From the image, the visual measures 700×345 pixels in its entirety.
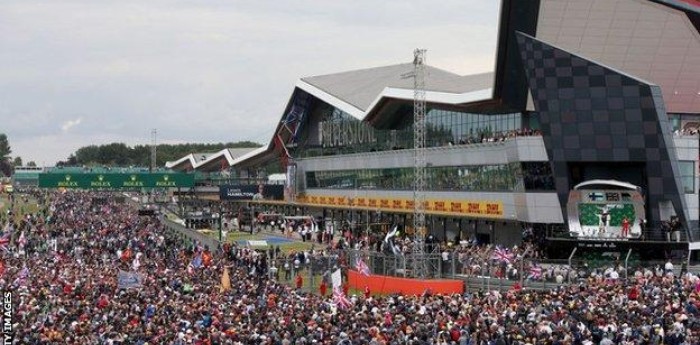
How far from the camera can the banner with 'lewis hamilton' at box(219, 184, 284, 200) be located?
86.1 meters

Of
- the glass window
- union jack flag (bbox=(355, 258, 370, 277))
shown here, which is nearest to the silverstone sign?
the glass window

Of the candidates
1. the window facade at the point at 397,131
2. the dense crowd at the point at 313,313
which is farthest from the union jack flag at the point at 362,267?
the window facade at the point at 397,131

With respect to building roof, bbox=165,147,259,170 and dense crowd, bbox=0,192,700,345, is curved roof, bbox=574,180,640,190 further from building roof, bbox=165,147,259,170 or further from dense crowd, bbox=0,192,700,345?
building roof, bbox=165,147,259,170

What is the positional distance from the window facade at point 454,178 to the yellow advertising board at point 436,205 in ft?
2.80

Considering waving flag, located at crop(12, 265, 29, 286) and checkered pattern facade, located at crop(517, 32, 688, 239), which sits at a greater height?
checkered pattern facade, located at crop(517, 32, 688, 239)

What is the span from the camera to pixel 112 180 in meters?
93.3

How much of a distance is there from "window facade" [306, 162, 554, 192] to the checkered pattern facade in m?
2.62

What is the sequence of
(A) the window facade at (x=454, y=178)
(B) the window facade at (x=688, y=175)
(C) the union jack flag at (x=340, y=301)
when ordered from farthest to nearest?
1. (A) the window facade at (x=454, y=178)
2. (B) the window facade at (x=688, y=175)
3. (C) the union jack flag at (x=340, y=301)

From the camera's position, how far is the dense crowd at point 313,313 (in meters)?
23.6

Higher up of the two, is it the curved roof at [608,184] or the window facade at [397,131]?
the window facade at [397,131]

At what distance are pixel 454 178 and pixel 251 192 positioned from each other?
31.1 metres

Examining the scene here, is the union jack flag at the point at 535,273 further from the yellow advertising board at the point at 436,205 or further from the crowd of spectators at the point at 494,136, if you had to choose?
the yellow advertising board at the point at 436,205

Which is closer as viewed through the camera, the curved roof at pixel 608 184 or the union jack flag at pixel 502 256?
the union jack flag at pixel 502 256

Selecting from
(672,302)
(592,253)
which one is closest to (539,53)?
(592,253)
